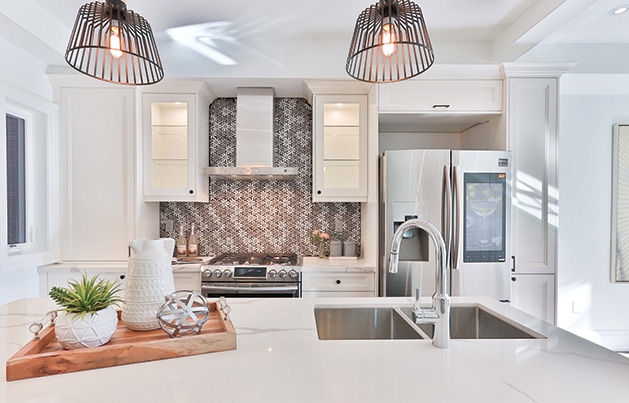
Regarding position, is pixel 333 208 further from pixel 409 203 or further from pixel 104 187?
pixel 104 187

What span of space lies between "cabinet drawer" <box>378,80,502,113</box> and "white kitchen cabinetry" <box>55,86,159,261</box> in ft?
6.81

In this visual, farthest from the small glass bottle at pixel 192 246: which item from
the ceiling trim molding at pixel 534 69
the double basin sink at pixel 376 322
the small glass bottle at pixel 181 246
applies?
the ceiling trim molding at pixel 534 69

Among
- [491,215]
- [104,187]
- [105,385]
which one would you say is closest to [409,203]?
[491,215]

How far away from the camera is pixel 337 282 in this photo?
111 inches

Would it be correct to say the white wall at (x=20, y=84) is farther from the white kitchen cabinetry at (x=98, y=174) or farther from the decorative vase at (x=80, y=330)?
the decorative vase at (x=80, y=330)

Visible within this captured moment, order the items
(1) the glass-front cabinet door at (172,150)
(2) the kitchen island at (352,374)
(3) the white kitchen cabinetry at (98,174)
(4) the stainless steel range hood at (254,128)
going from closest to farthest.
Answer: (2) the kitchen island at (352,374) < (3) the white kitchen cabinetry at (98,174) < (1) the glass-front cabinet door at (172,150) < (4) the stainless steel range hood at (254,128)

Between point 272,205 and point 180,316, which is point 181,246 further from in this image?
point 180,316

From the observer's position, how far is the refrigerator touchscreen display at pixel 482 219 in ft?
8.46

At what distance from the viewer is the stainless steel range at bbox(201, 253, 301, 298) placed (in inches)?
108

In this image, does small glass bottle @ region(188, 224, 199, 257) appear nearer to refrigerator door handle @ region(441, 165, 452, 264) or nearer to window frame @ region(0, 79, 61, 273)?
window frame @ region(0, 79, 61, 273)

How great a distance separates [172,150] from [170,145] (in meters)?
0.04

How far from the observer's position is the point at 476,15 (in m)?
2.53

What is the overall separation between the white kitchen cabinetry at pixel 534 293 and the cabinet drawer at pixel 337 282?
109cm

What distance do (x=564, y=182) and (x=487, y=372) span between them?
124 inches
